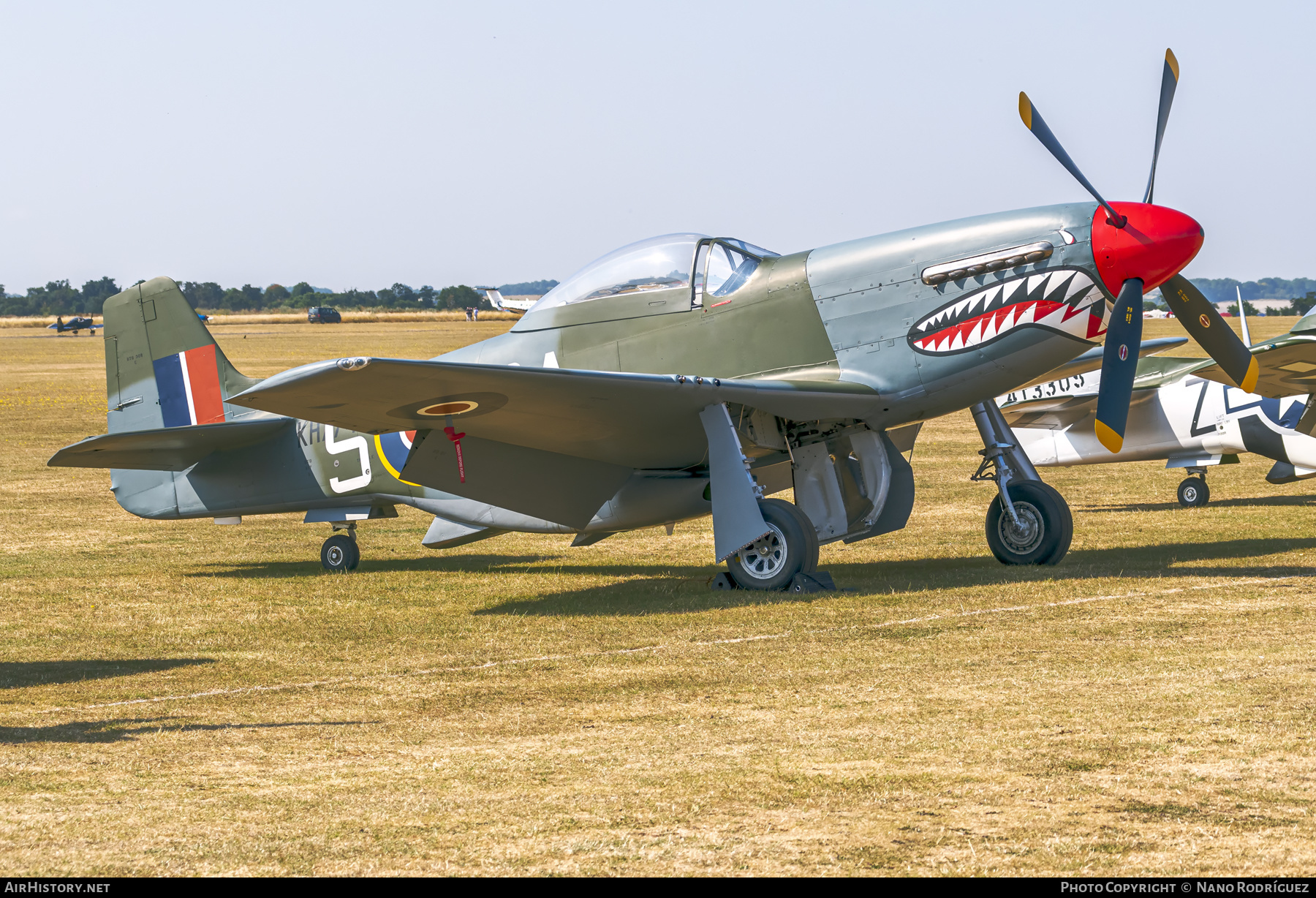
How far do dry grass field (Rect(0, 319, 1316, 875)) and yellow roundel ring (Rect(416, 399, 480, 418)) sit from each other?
1460 millimetres

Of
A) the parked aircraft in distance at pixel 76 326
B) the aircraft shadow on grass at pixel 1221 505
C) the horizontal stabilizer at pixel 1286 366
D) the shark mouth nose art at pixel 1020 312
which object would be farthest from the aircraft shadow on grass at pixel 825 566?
the parked aircraft in distance at pixel 76 326

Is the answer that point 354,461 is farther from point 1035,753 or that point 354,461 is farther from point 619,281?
point 1035,753

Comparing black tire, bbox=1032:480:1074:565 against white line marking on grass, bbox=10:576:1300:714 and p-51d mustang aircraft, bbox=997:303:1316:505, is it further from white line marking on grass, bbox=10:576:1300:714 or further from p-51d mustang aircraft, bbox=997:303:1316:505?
p-51d mustang aircraft, bbox=997:303:1316:505

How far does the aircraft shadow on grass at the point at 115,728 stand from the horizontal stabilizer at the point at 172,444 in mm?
5680

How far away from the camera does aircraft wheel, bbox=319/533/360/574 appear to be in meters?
12.6

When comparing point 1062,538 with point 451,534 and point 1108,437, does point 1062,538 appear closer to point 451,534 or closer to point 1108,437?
point 1108,437

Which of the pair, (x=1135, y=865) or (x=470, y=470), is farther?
(x=470, y=470)

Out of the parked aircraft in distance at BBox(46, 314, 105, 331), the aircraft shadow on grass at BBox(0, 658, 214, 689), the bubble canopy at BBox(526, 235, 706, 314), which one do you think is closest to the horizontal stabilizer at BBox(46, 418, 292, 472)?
the bubble canopy at BBox(526, 235, 706, 314)

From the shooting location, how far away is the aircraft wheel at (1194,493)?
637 inches

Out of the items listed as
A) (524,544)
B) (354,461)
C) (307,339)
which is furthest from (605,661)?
(307,339)

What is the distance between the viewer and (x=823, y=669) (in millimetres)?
7035

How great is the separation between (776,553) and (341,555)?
469 cm

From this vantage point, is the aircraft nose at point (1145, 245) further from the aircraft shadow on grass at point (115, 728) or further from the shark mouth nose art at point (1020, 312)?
the aircraft shadow on grass at point (115, 728)

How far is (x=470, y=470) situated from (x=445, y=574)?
1721 millimetres
